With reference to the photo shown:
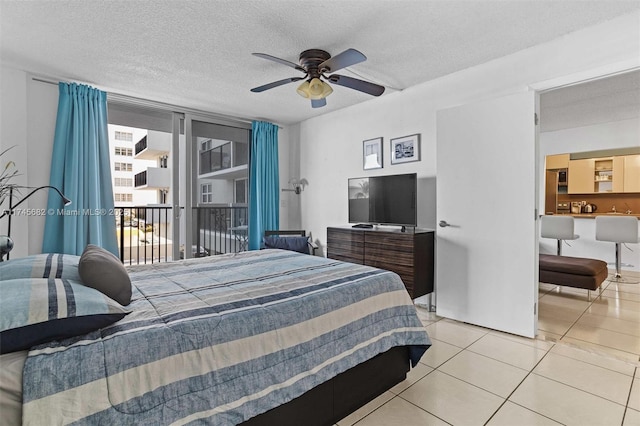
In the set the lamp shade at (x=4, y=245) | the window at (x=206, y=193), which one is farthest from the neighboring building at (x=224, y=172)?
the lamp shade at (x=4, y=245)

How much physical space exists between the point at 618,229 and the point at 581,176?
1.89 meters

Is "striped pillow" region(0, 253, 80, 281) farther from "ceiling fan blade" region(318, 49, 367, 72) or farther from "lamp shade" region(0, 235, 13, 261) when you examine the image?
"ceiling fan blade" region(318, 49, 367, 72)

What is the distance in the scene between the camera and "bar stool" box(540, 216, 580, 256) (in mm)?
4871

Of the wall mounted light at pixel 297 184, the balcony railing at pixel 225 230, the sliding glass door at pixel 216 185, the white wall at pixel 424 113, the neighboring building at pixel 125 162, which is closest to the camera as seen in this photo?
the white wall at pixel 424 113

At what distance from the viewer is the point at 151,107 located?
13.3 ft

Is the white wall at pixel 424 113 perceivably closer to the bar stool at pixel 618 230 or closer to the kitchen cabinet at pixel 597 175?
the bar stool at pixel 618 230

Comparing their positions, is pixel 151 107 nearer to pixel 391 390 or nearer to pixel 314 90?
pixel 314 90

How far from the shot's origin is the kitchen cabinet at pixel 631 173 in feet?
18.2

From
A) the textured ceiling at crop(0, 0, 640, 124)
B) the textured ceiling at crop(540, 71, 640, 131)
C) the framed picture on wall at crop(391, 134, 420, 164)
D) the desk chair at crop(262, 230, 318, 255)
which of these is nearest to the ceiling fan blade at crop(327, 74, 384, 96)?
the textured ceiling at crop(0, 0, 640, 124)

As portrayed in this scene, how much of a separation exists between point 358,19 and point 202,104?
8.65 ft

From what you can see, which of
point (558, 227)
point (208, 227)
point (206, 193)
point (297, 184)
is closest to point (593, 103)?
point (558, 227)

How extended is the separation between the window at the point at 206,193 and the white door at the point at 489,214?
3.27 m

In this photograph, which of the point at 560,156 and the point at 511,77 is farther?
the point at 560,156

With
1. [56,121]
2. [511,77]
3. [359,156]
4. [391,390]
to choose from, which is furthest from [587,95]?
[56,121]
